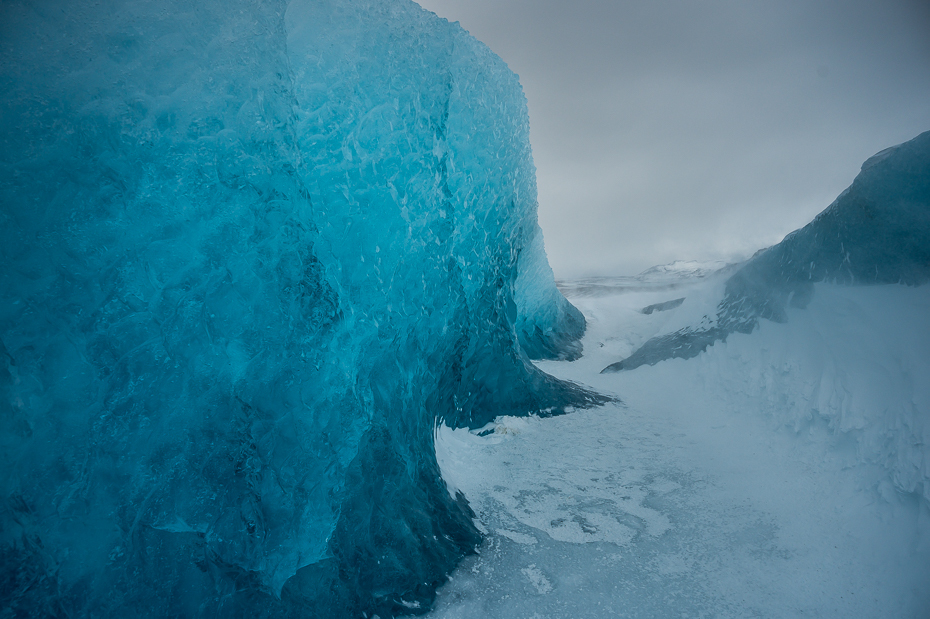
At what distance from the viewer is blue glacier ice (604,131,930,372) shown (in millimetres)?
5555

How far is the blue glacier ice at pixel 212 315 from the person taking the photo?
87.7 inches

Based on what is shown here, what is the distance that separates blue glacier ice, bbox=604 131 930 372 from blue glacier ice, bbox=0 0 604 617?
6.42m

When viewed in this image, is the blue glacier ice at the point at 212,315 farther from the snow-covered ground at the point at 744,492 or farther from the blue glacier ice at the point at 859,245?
the blue glacier ice at the point at 859,245

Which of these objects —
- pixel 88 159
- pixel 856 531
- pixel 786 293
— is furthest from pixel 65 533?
pixel 786 293

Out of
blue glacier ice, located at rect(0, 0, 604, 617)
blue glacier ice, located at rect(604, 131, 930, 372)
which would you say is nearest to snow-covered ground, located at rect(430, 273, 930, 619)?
blue glacier ice, located at rect(604, 131, 930, 372)

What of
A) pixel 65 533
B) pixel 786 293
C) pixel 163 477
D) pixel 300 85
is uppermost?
pixel 300 85

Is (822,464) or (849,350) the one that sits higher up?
(849,350)

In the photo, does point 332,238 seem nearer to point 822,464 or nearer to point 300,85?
point 300,85

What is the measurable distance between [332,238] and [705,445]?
19.8ft

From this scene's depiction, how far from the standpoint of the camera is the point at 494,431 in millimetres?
Answer: 6844

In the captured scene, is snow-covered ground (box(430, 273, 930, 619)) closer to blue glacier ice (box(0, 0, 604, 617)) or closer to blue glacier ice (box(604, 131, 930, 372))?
blue glacier ice (box(604, 131, 930, 372))

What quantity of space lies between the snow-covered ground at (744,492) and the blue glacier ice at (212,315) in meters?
0.83

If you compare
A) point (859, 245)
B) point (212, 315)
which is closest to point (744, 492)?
point (859, 245)

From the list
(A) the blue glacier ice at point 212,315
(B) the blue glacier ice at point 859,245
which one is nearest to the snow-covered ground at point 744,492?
(B) the blue glacier ice at point 859,245
